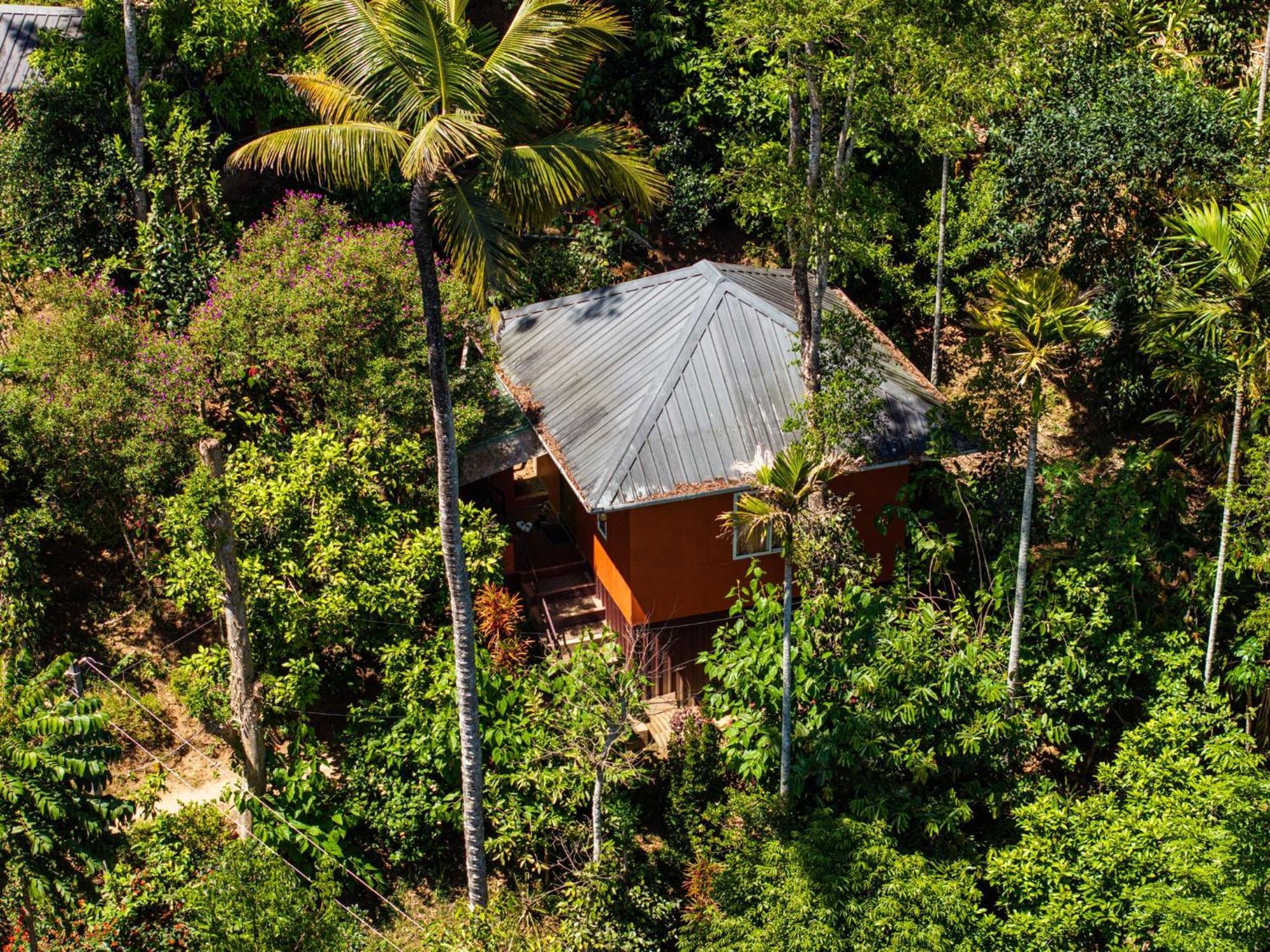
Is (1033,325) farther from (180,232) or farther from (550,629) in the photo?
(180,232)

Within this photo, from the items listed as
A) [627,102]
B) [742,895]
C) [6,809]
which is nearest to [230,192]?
[627,102]

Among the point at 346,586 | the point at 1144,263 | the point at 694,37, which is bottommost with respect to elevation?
the point at 346,586

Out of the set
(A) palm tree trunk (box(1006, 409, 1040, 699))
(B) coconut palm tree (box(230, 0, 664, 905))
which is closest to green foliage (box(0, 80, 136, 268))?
(B) coconut palm tree (box(230, 0, 664, 905))

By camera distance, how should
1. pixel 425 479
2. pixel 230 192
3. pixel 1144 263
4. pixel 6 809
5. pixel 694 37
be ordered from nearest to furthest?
pixel 6 809, pixel 425 479, pixel 1144 263, pixel 230 192, pixel 694 37

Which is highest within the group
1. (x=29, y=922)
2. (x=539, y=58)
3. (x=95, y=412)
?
(x=539, y=58)

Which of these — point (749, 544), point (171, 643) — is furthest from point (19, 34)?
point (749, 544)

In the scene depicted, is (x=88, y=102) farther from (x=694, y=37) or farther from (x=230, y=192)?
(x=694, y=37)
